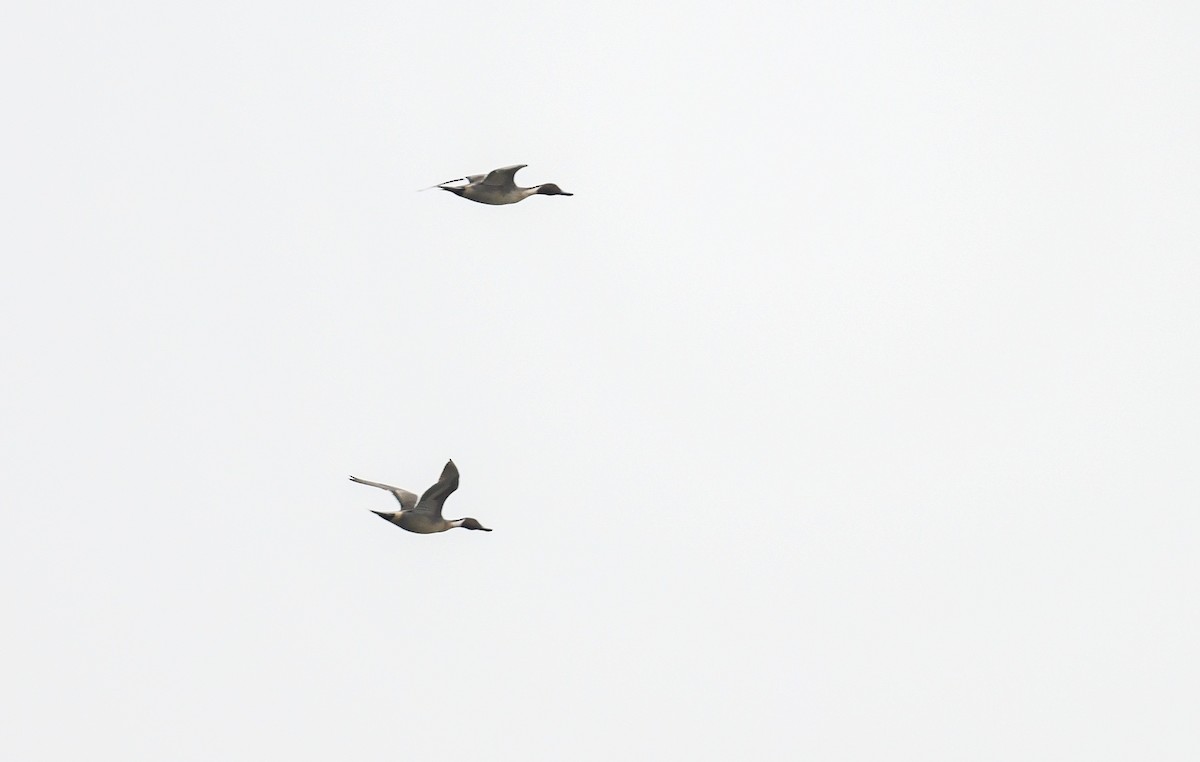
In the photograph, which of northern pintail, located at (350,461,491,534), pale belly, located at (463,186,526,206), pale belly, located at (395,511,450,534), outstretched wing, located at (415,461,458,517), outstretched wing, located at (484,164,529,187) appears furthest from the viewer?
pale belly, located at (463,186,526,206)

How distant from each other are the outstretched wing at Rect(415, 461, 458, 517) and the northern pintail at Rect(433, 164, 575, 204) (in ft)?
24.1

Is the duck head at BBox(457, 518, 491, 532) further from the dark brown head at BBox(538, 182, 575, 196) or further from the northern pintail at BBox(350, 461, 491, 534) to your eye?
the dark brown head at BBox(538, 182, 575, 196)

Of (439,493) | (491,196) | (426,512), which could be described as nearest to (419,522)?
(426,512)

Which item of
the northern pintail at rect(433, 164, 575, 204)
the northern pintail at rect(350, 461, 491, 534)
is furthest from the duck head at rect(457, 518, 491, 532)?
the northern pintail at rect(433, 164, 575, 204)

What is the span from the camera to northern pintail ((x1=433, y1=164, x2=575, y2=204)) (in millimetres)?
56906

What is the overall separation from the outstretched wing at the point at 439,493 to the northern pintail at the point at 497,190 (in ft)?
24.1

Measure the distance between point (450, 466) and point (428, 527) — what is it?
5.09 meters

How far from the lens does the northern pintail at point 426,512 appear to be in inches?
2110

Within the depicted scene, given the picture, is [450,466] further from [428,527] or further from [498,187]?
[498,187]

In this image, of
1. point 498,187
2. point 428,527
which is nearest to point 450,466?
point 428,527

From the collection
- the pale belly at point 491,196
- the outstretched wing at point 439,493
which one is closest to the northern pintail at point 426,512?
the outstretched wing at point 439,493

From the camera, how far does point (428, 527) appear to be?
55.8m

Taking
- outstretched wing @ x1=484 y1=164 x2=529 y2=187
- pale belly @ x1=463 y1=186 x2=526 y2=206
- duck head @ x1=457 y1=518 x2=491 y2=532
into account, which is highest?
outstretched wing @ x1=484 y1=164 x2=529 y2=187

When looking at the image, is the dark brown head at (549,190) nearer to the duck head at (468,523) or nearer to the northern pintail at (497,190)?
the northern pintail at (497,190)
